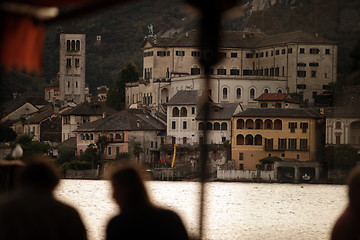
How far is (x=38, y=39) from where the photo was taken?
5730 millimetres

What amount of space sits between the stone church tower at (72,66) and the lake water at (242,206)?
33.0m

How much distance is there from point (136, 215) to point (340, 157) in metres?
53.2

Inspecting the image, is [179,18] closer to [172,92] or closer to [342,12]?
[172,92]

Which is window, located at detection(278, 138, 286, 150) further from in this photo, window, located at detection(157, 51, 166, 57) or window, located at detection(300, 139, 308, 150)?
window, located at detection(157, 51, 166, 57)

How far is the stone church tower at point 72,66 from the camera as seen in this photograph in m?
93.4

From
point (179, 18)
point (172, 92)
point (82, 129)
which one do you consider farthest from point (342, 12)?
point (179, 18)

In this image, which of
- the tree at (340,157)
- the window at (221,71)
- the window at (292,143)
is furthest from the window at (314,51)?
the tree at (340,157)

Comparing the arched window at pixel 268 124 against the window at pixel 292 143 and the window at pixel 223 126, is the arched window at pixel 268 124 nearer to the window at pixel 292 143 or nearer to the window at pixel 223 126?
the window at pixel 292 143

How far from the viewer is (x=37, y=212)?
478cm

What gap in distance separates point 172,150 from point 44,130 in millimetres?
13370

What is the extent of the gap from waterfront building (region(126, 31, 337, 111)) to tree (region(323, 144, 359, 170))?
41.9ft

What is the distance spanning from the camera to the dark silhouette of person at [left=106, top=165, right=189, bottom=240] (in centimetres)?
506

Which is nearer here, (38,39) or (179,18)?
(38,39)

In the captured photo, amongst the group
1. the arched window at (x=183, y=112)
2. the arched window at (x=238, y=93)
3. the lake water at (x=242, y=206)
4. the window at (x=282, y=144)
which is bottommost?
the lake water at (x=242, y=206)
